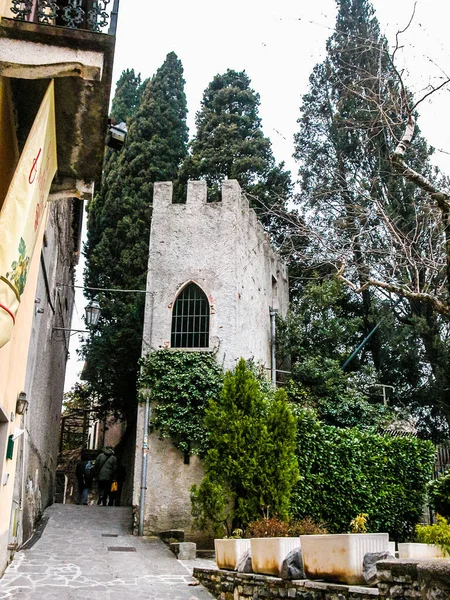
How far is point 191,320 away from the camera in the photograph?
14625mm

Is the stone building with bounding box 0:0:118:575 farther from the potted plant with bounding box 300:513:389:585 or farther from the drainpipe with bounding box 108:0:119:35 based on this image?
the potted plant with bounding box 300:513:389:585

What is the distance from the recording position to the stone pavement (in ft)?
25.3

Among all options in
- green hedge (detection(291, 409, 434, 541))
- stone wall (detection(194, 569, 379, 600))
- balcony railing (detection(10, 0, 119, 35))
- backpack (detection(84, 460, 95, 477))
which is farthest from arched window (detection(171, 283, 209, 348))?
balcony railing (detection(10, 0, 119, 35))

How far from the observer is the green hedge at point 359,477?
13305 mm

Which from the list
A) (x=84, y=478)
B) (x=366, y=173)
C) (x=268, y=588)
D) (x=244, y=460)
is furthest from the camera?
(x=366, y=173)

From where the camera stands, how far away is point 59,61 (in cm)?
476

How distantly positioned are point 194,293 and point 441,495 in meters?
7.24

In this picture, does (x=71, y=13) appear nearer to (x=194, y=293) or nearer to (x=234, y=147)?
(x=194, y=293)

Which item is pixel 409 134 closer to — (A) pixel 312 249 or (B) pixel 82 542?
(A) pixel 312 249

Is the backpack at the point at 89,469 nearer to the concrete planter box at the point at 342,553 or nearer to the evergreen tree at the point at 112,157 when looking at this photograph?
the evergreen tree at the point at 112,157

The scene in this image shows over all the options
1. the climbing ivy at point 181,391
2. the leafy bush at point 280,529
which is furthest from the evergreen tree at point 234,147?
the leafy bush at point 280,529

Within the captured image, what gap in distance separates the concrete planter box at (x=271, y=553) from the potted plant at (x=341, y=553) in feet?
2.36

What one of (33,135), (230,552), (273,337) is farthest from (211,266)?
(33,135)

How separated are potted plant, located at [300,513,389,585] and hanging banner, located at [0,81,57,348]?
3.55m
